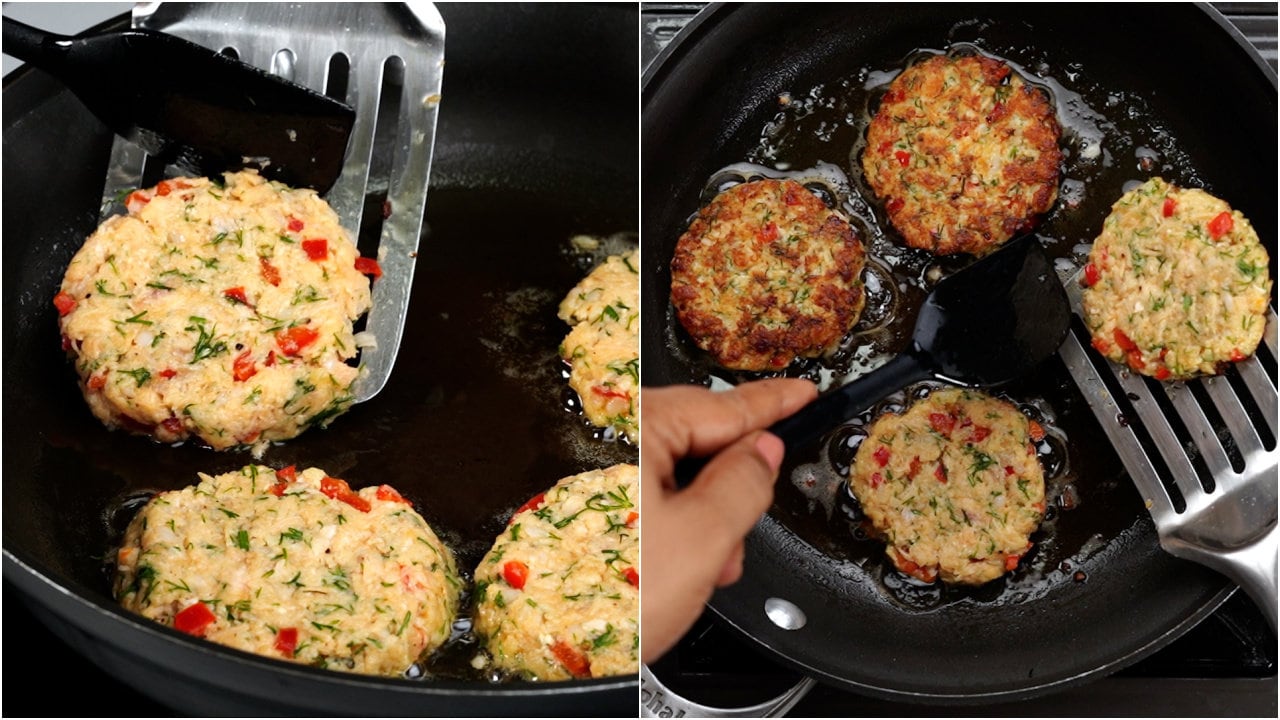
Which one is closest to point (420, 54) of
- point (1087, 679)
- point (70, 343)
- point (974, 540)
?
point (70, 343)

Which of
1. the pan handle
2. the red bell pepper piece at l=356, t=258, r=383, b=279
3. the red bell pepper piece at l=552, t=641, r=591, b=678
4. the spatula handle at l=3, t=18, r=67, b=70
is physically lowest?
the pan handle

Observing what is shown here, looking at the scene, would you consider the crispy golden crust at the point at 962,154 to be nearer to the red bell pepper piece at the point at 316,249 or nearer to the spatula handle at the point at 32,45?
the red bell pepper piece at the point at 316,249

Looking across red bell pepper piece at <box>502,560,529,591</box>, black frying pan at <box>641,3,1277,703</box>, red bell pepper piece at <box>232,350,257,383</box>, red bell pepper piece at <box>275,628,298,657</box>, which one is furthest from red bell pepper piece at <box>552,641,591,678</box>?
red bell pepper piece at <box>232,350,257,383</box>

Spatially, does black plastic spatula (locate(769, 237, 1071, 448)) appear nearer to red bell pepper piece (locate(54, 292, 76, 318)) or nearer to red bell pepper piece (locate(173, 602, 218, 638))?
red bell pepper piece (locate(173, 602, 218, 638))

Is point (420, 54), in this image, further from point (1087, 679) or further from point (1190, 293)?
point (1087, 679)

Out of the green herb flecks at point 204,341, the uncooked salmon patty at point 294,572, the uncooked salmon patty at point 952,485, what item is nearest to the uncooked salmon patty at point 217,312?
the green herb flecks at point 204,341

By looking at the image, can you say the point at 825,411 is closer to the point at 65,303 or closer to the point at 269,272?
the point at 269,272
